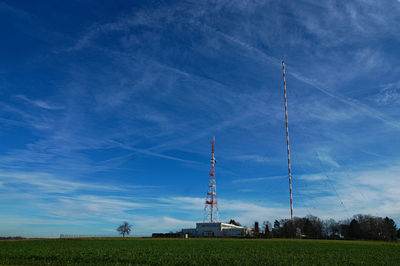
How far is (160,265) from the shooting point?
25.6 m

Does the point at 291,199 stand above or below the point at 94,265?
above

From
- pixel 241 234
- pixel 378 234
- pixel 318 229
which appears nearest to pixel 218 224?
pixel 241 234

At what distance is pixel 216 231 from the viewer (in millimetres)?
112312

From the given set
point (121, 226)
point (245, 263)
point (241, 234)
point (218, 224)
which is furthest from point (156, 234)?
point (245, 263)

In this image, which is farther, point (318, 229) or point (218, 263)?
point (318, 229)

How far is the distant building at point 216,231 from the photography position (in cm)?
10906

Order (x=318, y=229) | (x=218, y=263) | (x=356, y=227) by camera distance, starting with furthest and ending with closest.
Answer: (x=318, y=229) → (x=356, y=227) → (x=218, y=263)

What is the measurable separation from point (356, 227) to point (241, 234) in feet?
159

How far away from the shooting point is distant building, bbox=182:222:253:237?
109m

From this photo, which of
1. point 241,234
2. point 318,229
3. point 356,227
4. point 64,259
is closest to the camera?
point 64,259

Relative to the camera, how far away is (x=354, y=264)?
2745 cm

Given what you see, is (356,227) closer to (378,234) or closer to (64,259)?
(378,234)

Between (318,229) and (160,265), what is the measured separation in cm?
12570

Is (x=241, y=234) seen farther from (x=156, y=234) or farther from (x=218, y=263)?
(x=218, y=263)
